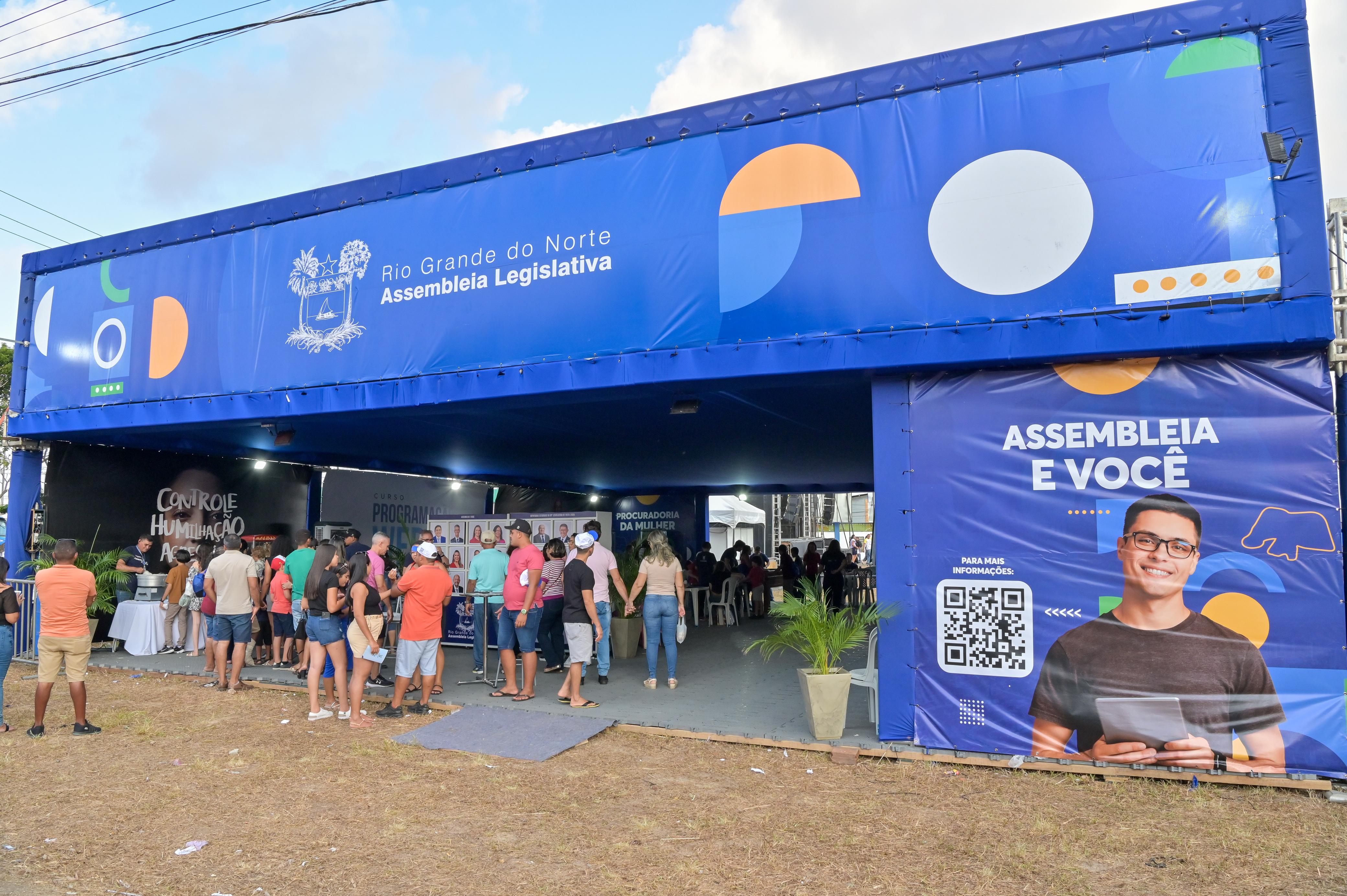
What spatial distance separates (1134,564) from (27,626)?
13.2m

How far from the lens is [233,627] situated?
8.72 m

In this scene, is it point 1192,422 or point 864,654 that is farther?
point 864,654

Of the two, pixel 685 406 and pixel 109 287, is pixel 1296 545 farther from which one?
pixel 109 287

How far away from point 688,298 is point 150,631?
29.3ft

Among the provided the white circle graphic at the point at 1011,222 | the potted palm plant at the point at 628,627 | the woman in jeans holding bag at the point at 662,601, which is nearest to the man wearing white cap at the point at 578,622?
the woman in jeans holding bag at the point at 662,601

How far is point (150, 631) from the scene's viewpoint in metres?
11.0

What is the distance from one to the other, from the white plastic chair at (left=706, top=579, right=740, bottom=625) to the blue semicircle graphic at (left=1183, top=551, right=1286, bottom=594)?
31.9 ft

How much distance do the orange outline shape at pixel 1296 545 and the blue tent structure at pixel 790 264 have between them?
3.49ft

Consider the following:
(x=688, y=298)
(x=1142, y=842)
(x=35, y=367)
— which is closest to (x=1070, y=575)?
(x=1142, y=842)

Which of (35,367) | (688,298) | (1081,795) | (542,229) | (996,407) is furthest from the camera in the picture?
(35,367)

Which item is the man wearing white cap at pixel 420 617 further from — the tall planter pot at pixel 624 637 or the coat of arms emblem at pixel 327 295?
the tall planter pot at pixel 624 637

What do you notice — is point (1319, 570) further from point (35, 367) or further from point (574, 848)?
point (35, 367)

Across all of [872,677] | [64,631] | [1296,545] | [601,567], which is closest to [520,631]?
[601,567]

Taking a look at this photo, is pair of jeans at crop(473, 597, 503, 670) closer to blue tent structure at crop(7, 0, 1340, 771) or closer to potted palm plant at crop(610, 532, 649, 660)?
potted palm plant at crop(610, 532, 649, 660)
